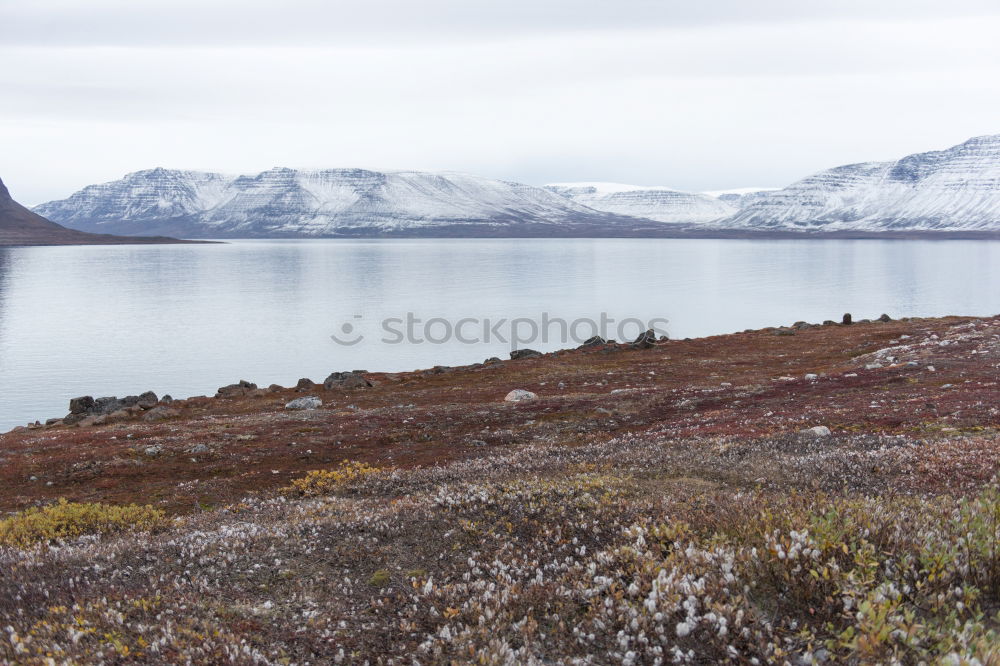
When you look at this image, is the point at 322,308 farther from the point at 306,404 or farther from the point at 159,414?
the point at 306,404

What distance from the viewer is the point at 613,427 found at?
25484 millimetres

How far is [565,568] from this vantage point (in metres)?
7.18

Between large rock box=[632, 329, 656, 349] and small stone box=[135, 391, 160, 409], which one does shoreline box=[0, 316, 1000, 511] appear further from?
large rock box=[632, 329, 656, 349]

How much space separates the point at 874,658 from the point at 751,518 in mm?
2567

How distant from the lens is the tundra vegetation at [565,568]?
5.40 metres

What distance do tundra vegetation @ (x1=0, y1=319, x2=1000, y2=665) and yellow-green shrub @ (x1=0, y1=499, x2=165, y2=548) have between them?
0.04m

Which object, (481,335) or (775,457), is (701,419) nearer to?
(775,457)

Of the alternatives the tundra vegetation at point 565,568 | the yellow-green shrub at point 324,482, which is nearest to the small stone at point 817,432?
the tundra vegetation at point 565,568

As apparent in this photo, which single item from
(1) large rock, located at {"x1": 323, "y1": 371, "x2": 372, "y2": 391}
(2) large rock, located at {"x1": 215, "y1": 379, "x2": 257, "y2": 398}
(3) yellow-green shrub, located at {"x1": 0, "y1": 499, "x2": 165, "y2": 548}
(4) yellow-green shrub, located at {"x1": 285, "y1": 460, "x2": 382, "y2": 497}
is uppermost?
(3) yellow-green shrub, located at {"x1": 0, "y1": 499, "x2": 165, "y2": 548}

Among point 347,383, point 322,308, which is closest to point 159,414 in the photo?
point 347,383

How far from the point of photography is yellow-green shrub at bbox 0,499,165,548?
36.7 ft

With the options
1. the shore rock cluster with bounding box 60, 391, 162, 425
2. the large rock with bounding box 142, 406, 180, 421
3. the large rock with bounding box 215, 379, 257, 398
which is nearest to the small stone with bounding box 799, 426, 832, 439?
the large rock with bounding box 142, 406, 180, 421

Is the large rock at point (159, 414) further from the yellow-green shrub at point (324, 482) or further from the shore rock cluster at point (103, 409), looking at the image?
the yellow-green shrub at point (324, 482)

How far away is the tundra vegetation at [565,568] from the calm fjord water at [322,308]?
49776 millimetres
